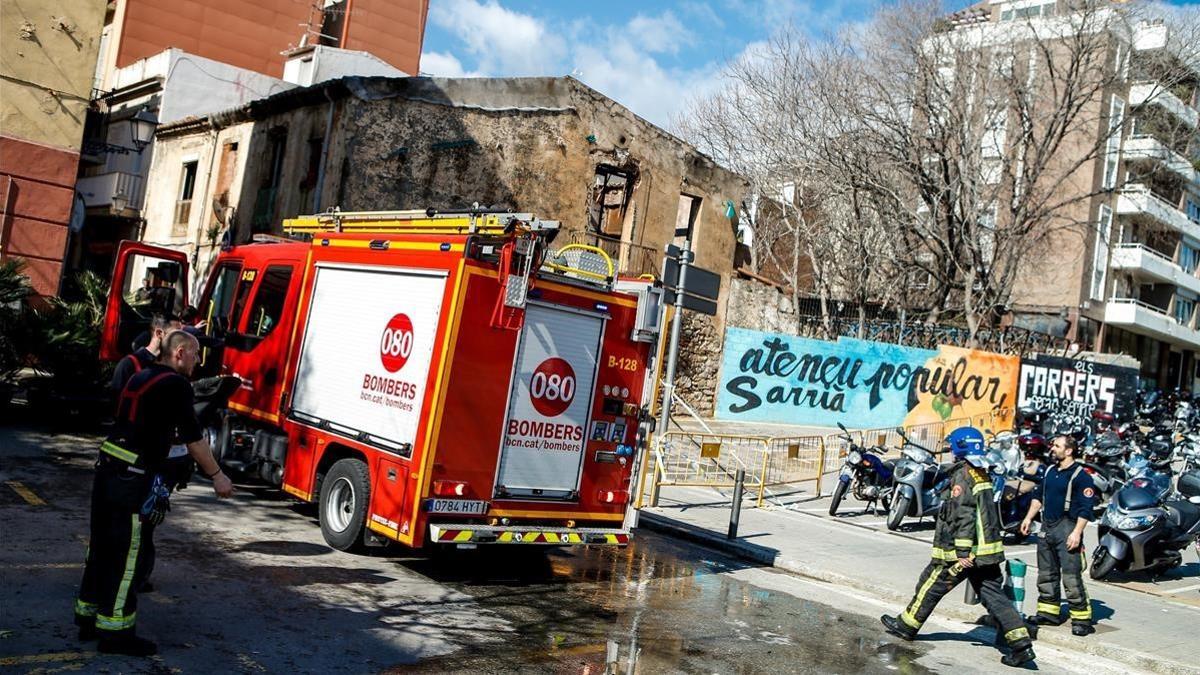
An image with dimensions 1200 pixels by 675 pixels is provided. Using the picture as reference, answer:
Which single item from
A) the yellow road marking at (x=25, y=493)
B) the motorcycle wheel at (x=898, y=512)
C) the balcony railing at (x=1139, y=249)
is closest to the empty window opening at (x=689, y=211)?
the motorcycle wheel at (x=898, y=512)

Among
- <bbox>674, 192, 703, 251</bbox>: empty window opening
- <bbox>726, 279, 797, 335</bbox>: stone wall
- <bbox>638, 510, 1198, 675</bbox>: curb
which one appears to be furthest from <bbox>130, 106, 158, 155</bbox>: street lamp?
<bbox>638, 510, 1198, 675</bbox>: curb

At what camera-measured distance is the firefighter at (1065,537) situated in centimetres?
873

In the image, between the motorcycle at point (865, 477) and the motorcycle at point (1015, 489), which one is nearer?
the motorcycle at point (1015, 489)

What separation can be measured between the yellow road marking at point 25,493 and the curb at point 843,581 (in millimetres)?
6821

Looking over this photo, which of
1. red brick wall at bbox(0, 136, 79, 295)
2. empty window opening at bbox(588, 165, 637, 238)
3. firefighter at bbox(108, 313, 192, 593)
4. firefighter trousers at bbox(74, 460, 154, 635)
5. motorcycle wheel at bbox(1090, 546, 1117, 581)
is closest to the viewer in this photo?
firefighter trousers at bbox(74, 460, 154, 635)

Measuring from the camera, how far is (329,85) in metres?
21.9

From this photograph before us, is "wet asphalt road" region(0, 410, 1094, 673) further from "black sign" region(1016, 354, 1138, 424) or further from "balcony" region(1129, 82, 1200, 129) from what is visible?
"balcony" region(1129, 82, 1200, 129)

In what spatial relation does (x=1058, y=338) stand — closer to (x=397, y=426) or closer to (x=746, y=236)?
(x=746, y=236)

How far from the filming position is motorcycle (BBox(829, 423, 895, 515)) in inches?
553

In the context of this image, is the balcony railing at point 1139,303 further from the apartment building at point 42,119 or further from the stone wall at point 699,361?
the apartment building at point 42,119

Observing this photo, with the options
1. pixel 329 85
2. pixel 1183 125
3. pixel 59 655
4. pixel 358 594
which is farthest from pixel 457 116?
pixel 1183 125

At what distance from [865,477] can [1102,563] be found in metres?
3.77

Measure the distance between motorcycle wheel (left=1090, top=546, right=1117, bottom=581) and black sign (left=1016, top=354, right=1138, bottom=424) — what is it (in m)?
14.7

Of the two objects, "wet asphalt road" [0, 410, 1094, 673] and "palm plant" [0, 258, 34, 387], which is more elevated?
"palm plant" [0, 258, 34, 387]
